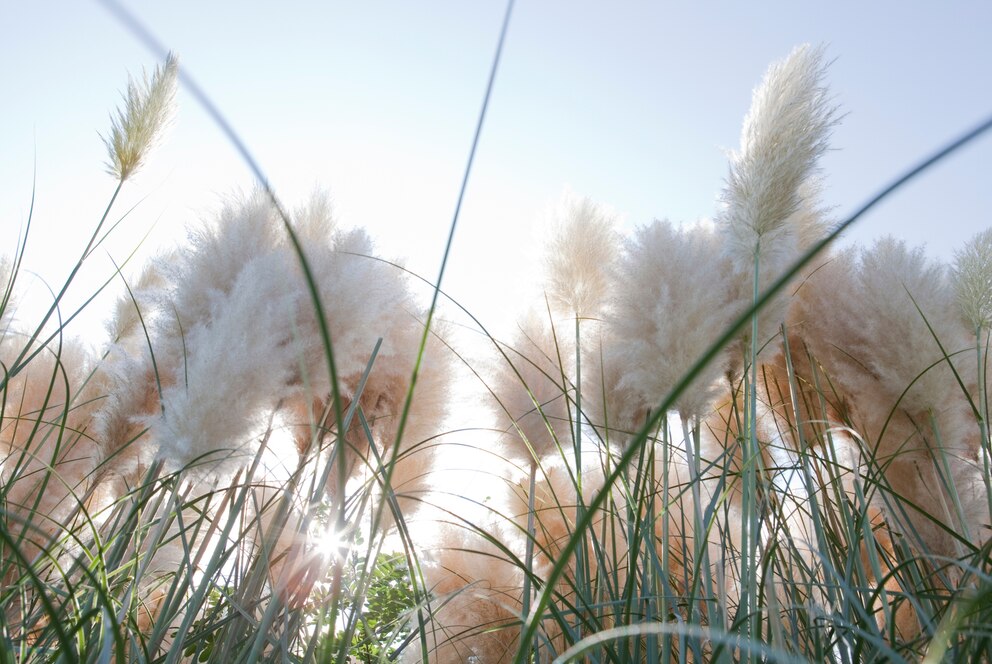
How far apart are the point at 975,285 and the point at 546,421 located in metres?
1.43

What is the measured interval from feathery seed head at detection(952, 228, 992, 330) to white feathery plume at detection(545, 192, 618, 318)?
1.05 meters

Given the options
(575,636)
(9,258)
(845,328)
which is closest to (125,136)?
(9,258)

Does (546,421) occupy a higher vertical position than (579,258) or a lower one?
lower

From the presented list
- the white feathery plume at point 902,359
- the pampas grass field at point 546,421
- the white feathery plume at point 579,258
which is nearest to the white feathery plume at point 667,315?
the pampas grass field at point 546,421

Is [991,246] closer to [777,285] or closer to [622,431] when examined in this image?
[622,431]

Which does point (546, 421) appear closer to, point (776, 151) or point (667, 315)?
point (667, 315)

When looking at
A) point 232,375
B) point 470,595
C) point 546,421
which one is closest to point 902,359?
point 546,421

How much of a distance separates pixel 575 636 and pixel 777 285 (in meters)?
1.14

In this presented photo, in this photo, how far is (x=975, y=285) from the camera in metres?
2.01

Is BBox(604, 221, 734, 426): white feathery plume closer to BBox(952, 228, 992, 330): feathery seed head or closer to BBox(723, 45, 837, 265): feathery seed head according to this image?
BBox(723, 45, 837, 265): feathery seed head

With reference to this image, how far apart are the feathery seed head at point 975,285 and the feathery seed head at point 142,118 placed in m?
2.44

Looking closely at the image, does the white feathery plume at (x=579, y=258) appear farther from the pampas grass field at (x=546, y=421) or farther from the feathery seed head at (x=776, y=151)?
the feathery seed head at (x=776, y=151)

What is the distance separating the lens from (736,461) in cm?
211

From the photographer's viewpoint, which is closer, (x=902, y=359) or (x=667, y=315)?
(x=667, y=315)
